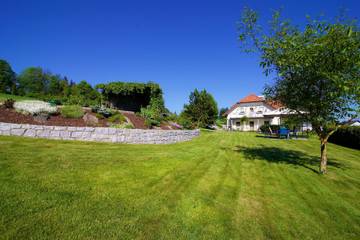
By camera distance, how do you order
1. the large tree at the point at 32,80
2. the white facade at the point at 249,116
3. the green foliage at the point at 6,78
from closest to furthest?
the white facade at the point at 249,116 → the green foliage at the point at 6,78 → the large tree at the point at 32,80

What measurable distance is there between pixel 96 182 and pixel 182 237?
2.39 m

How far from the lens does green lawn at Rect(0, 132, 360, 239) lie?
2.70 metres

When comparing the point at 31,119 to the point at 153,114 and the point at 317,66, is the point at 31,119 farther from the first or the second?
the point at 317,66

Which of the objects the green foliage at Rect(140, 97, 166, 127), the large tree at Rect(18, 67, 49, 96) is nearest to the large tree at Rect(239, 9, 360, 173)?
the green foliage at Rect(140, 97, 166, 127)

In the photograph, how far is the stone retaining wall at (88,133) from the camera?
309 inches

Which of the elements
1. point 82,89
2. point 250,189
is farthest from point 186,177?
point 82,89

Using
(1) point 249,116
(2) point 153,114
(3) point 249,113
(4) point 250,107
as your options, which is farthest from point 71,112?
(4) point 250,107

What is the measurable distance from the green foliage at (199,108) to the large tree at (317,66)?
23.0m

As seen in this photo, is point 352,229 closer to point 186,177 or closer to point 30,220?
point 186,177

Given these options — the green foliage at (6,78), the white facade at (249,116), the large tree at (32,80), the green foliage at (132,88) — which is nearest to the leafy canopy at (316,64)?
the green foliage at (132,88)

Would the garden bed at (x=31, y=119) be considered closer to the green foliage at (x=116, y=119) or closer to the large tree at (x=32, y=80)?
the green foliage at (x=116, y=119)

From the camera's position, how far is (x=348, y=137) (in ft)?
47.3

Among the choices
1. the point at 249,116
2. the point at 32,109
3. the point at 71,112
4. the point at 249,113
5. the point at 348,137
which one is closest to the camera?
the point at 32,109

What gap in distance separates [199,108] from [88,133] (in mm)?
22774
